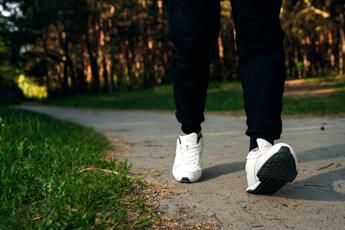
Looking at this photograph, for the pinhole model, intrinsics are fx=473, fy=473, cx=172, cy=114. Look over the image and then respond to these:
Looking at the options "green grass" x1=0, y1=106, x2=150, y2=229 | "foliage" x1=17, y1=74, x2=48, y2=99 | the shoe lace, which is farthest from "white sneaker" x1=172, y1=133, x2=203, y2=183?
"foliage" x1=17, y1=74, x2=48, y2=99

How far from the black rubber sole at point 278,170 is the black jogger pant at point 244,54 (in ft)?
0.85

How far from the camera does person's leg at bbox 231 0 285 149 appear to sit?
2160 mm

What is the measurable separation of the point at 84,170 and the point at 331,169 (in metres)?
1.31

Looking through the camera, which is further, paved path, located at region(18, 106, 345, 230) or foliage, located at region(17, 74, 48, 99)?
foliage, located at region(17, 74, 48, 99)

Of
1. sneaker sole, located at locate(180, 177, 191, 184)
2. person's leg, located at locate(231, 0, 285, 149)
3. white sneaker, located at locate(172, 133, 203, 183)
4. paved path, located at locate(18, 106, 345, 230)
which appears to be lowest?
paved path, located at locate(18, 106, 345, 230)

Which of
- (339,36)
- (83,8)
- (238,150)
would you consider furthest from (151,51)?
(238,150)

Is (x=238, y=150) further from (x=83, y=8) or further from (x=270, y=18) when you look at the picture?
(x=83, y=8)

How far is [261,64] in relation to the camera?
7.27 ft

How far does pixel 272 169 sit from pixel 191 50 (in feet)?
2.57

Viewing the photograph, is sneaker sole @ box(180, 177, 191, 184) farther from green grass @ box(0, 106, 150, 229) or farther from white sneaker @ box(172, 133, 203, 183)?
green grass @ box(0, 106, 150, 229)

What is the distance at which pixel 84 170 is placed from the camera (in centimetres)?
233

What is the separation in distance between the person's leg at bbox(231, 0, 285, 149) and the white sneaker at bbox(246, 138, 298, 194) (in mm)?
180

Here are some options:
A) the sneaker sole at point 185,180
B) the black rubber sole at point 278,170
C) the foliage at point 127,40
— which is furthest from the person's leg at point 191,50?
the foliage at point 127,40

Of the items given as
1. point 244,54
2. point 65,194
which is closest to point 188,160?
point 244,54
